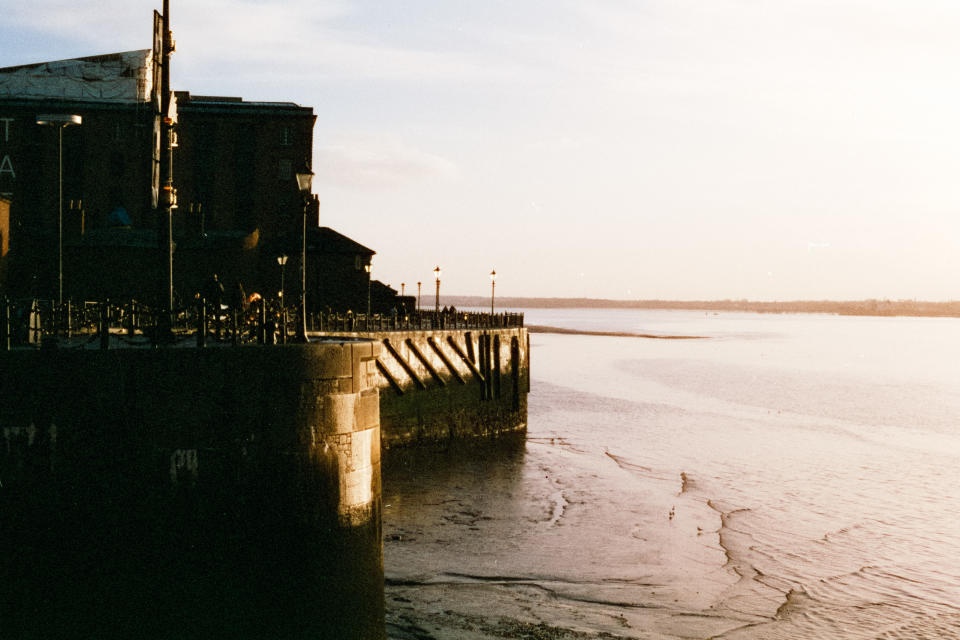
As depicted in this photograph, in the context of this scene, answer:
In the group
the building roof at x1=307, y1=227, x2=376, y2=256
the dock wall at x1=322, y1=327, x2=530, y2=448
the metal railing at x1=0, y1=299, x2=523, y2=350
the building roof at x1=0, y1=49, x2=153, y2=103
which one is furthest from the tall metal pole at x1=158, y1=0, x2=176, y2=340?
the building roof at x1=0, y1=49, x2=153, y2=103

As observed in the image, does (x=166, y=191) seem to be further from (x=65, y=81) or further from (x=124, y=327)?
(x=65, y=81)

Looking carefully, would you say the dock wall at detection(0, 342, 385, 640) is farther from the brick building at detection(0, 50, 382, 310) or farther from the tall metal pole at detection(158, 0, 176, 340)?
the brick building at detection(0, 50, 382, 310)

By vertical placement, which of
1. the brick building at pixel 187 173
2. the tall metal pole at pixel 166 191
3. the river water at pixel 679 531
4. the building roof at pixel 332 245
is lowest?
the river water at pixel 679 531

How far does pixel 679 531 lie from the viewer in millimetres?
24594

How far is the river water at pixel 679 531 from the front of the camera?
689 inches

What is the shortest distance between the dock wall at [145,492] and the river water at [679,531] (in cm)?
557

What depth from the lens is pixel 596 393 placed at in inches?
2682

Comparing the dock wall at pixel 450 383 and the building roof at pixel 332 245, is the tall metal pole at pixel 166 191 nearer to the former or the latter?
the dock wall at pixel 450 383

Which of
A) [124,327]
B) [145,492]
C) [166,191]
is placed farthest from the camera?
[124,327]

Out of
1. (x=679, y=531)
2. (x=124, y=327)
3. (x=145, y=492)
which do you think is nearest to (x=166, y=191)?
(x=145, y=492)

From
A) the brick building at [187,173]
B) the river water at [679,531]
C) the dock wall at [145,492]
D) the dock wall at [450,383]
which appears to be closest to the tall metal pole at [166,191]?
the dock wall at [145,492]

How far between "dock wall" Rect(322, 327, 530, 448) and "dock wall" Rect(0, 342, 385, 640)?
19.3 m

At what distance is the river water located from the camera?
17500 millimetres

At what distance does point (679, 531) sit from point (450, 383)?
52.6 ft
